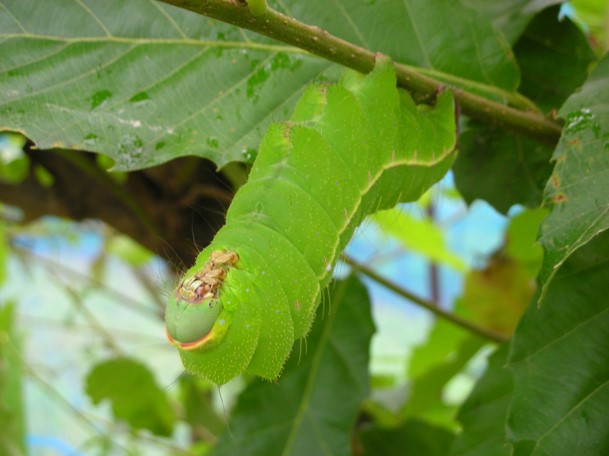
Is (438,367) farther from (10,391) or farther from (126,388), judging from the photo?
(10,391)

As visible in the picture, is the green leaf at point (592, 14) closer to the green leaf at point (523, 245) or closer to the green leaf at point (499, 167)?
the green leaf at point (523, 245)

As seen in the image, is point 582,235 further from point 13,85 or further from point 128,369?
point 128,369

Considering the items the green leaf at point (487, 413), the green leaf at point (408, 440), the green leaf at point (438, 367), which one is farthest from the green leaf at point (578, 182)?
the green leaf at point (438, 367)

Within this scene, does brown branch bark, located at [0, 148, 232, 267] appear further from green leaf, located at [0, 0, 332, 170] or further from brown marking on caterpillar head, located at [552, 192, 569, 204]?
brown marking on caterpillar head, located at [552, 192, 569, 204]

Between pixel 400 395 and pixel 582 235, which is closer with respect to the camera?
pixel 582 235

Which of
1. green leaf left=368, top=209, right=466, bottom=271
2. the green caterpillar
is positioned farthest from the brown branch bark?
green leaf left=368, top=209, right=466, bottom=271

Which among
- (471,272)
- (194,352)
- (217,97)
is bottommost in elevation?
(194,352)

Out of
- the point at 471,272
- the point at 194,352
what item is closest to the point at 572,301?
the point at 194,352
